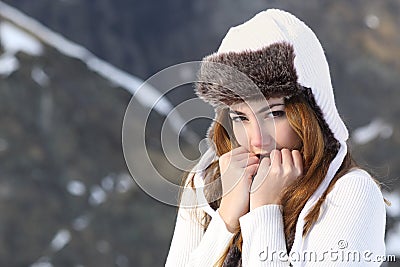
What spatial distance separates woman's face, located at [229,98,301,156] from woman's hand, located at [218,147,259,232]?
0.9 inches

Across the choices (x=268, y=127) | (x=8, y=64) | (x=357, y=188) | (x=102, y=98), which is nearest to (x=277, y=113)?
(x=268, y=127)

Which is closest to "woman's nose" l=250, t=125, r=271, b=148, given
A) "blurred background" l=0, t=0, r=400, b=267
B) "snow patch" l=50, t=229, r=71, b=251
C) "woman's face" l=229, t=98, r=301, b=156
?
"woman's face" l=229, t=98, r=301, b=156

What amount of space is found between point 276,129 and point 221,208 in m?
0.14

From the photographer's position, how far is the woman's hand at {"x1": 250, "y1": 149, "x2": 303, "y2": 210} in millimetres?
1041

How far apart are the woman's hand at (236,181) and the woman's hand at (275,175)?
0.9 inches

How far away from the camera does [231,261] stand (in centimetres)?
109

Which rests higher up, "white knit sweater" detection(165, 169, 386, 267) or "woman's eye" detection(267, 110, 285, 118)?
"woman's eye" detection(267, 110, 285, 118)

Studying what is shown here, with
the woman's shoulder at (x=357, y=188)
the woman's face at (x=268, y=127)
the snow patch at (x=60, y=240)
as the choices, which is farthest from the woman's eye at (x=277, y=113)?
the snow patch at (x=60, y=240)

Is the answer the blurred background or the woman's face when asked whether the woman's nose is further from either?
the blurred background

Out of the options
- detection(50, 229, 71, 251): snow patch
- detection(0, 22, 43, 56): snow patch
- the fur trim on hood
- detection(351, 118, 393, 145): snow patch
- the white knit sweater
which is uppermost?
detection(0, 22, 43, 56): snow patch

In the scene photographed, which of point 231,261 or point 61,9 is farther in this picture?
point 61,9

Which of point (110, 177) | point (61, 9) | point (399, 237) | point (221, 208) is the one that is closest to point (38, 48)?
point (61, 9)

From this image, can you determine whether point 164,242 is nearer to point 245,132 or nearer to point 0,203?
point 0,203

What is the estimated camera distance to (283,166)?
1043 mm
